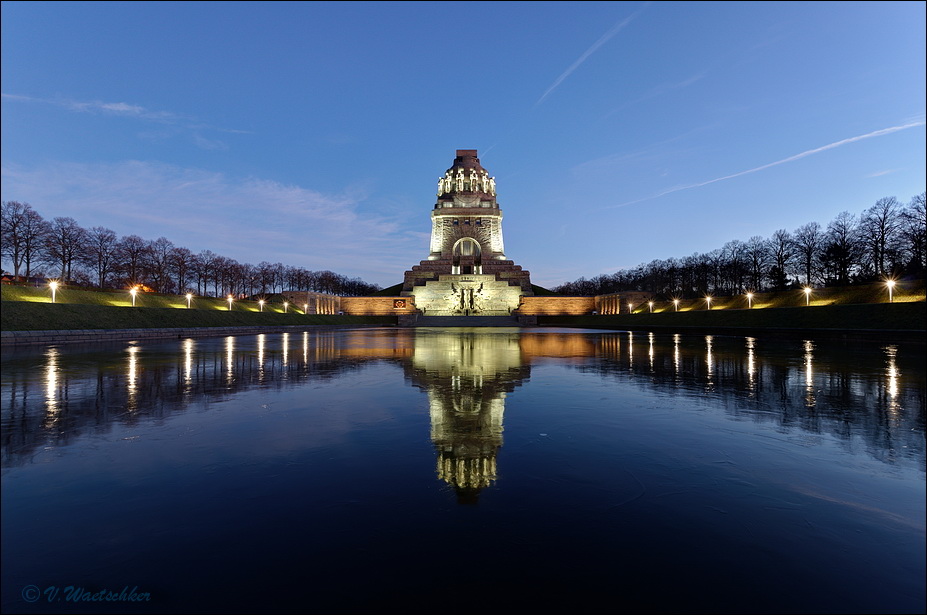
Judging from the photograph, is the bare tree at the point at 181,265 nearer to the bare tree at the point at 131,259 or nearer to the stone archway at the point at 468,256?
the bare tree at the point at 131,259

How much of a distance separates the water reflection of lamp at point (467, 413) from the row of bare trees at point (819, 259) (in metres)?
49.5

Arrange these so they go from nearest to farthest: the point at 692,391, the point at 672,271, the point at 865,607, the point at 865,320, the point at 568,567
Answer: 1. the point at 865,607
2. the point at 568,567
3. the point at 692,391
4. the point at 865,320
5. the point at 672,271

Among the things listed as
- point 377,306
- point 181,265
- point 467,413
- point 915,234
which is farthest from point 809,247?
point 181,265

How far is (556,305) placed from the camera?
239 feet

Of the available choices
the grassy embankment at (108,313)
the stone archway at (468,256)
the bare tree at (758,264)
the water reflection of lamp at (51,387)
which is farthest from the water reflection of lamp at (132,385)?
the bare tree at (758,264)

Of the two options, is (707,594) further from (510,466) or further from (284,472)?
(284,472)

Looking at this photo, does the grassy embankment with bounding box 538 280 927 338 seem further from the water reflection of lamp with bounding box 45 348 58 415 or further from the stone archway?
the water reflection of lamp with bounding box 45 348 58 415

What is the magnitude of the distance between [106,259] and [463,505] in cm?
8012

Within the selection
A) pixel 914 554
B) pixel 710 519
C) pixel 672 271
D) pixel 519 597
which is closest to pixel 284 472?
pixel 519 597

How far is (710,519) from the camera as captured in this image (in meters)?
3.34

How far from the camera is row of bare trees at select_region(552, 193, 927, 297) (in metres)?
50.9

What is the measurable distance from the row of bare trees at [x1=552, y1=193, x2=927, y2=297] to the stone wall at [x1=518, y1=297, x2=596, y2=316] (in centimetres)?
2186

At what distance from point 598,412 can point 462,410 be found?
2.16 m

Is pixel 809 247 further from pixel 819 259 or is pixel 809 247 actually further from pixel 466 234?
pixel 466 234
